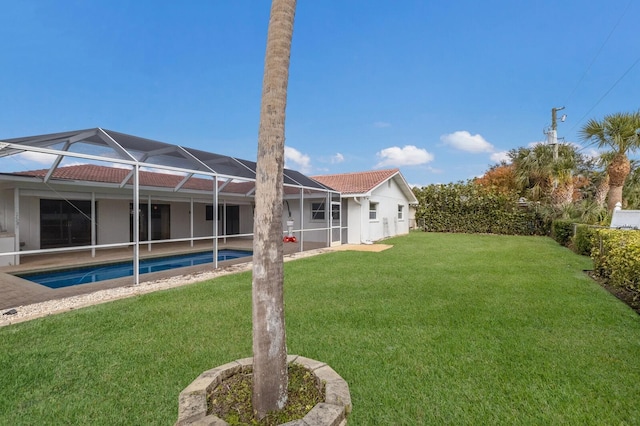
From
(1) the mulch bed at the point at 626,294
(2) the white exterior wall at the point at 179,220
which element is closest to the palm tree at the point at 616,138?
(1) the mulch bed at the point at 626,294

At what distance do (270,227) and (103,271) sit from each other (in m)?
11.1

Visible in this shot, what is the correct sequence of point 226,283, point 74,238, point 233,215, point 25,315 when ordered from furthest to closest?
point 233,215
point 74,238
point 226,283
point 25,315

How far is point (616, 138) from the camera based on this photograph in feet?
41.3

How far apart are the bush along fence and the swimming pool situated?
16.1 m

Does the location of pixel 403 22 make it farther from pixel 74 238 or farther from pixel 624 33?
pixel 74 238

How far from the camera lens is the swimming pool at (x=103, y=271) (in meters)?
9.09

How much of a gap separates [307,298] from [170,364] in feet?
9.71

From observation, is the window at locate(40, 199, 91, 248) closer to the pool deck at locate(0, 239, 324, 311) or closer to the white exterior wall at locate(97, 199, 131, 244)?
the white exterior wall at locate(97, 199, 131, 244)

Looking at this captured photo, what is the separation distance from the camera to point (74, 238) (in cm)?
1402

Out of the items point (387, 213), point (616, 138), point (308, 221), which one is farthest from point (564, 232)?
point (308, 221)

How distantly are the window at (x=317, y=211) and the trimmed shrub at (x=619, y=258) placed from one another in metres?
11.9

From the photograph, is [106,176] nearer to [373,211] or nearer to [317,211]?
[317,211]

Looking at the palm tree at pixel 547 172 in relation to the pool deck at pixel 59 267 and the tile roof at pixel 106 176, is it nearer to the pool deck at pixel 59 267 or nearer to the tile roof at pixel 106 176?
the pool deck at pixel 59 267

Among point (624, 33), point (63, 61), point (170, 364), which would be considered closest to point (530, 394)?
point (170, 364)
